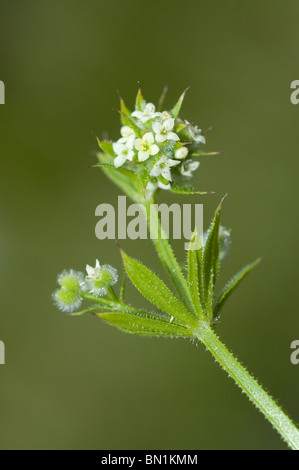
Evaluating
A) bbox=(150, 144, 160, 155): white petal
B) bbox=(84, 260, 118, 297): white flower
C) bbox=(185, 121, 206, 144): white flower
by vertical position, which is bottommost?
bbox=(84, 260, 118, 297): white flower

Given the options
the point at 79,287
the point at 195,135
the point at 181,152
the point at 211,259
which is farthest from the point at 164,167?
the point at 79,287

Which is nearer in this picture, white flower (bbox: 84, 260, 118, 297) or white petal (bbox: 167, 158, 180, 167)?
white flower (bbox: 84, 260, 118, 297)

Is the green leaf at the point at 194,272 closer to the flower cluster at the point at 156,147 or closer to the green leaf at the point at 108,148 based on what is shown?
the flower cluster at the point at 156,147

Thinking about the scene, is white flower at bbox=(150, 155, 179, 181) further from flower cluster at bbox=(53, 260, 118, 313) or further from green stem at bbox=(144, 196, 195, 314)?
flower cluster at bbox=(53, 260, 118, 313)

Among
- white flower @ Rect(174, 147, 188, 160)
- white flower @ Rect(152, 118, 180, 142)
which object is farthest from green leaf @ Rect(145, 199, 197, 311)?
white flower @ Rect(152, 118, 180, 142)

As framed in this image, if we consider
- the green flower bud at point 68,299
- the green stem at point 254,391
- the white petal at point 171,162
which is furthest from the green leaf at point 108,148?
the green stem at point 254,391

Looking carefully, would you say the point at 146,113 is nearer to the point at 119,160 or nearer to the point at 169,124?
the point at 169,124

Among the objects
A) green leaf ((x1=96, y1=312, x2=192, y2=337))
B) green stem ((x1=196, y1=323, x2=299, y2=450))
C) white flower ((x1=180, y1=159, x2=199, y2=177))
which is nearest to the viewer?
green stem ((x1=196, y1=323, x2=299, y2=450))
